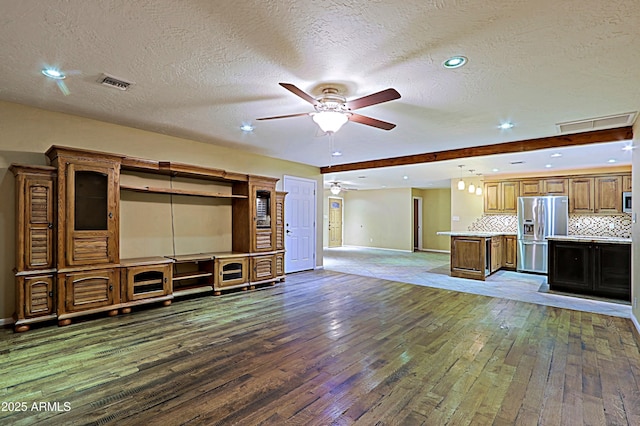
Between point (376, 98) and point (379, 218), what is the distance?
1012 centimetres

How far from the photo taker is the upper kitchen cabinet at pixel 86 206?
139 inches

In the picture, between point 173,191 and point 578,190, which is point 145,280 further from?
point 578,190

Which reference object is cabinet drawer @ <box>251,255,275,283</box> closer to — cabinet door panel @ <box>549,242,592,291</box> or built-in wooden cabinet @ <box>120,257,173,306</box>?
built-in wooden cabinet @ <box>120,257,173,306</box>

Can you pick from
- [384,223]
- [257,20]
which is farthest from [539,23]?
[384,223]

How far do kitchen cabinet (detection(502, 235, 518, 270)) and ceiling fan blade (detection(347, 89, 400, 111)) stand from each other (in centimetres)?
655

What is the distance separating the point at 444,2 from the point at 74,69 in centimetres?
293

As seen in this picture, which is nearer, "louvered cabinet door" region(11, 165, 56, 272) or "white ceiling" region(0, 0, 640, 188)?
"white ceiling" region(0, 0, 640, 188)

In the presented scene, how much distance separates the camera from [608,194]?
21.8 feet

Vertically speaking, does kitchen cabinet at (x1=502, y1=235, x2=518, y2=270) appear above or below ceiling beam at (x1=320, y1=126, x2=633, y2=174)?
below

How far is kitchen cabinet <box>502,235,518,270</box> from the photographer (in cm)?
745

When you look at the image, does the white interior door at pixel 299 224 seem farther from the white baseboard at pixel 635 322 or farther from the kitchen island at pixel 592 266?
the white baseboard at pixel 635 322

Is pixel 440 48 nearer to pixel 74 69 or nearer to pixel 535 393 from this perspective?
pixel 535 393

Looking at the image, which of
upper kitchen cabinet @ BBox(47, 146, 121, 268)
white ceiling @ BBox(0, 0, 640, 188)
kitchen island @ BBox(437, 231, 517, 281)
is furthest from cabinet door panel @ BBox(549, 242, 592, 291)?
upper kitchen cabinet @ BBox(47, 146, 121, 268)

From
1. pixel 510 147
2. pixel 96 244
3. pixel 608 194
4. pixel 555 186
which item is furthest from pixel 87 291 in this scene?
pixel 608 194
